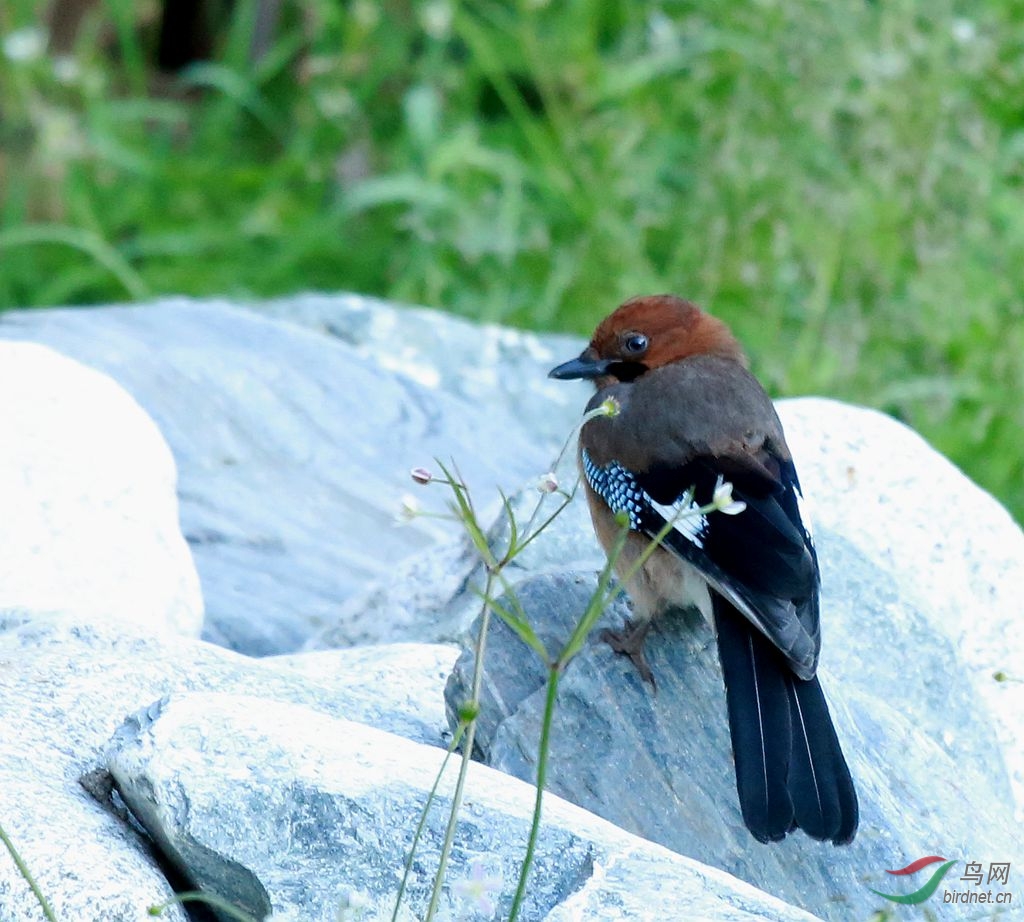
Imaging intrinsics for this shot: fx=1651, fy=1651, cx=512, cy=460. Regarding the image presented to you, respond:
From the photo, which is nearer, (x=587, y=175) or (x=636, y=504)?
(x=636, y=504)

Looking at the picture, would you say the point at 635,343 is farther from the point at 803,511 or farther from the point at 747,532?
the point at 747,532

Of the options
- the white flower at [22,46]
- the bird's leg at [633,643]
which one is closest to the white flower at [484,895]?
the bird's leg at [633,643]

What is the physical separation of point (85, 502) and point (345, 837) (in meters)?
1.79

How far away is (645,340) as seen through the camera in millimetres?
3941

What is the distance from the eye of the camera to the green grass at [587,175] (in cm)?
626

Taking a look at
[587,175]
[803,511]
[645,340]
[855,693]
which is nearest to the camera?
[803,511]

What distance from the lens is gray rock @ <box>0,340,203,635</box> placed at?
3.93 metres

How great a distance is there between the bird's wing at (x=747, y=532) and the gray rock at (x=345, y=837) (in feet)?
2.08

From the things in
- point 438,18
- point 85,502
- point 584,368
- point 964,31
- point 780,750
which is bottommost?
point 85,502

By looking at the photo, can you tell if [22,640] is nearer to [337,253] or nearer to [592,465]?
[592,465]

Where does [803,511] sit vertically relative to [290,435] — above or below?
above

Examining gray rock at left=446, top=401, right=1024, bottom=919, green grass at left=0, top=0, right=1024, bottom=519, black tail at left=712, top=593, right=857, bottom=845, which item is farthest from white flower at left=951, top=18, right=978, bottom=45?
black tail at left=712, top=593, right=857, bottom=845

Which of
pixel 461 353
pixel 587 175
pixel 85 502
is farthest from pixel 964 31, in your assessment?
pixel 85 502

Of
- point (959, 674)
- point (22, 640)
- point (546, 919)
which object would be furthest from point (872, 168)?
point (546, 919)
